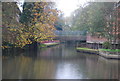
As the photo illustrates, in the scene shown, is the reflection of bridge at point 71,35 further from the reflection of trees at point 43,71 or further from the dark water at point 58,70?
the reflection of trees at point 43,71

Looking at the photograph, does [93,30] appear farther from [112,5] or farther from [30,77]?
[30,77]

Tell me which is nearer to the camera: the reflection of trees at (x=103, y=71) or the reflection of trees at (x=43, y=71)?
the reflection of trees at (x=43, y=71)

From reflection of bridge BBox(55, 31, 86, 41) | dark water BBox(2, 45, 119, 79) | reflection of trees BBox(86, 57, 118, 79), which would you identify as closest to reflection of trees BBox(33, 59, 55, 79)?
dark water BBox(2, 45, 119, 79)

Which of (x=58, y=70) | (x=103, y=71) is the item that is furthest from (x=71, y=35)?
(x=58, y=70)

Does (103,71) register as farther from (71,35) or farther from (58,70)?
(71,35)

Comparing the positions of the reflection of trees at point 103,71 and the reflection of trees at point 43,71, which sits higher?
the reflection of trees at point 43,71

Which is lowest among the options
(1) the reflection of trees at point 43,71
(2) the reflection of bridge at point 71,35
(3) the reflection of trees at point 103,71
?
(3) the reflection of trees at point 103,71

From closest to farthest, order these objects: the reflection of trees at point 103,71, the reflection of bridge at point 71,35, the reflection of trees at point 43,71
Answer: the reflection of trees at point 43,71, the reflection of trees at point 103,71, the reflection of bridge at point 71,35

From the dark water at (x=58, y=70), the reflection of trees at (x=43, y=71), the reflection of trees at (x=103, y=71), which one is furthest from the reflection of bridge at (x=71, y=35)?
the reflection of trees at (x=43, y=71)

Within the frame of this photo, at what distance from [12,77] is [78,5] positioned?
1854cm

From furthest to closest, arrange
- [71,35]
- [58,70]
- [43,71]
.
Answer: [71,35] → [58,70] → [43,71]

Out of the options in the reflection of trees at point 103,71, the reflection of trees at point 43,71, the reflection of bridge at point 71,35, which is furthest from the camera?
the reflection of bridge at point 71,35

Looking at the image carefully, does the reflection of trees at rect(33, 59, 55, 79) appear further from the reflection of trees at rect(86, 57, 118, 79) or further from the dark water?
the reflection of trees at rect(86, 57, 118, 79)

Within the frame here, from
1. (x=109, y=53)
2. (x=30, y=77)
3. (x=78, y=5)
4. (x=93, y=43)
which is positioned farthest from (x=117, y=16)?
(x=30, y=77)
